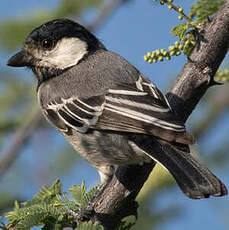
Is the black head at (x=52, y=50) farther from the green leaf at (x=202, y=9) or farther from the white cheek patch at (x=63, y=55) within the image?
the green leaf at (x=202, y=9)

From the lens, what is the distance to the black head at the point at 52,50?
4102 millimetres

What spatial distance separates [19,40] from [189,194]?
239cm

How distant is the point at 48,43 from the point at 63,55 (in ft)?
0.52

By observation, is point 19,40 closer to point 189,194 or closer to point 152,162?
point 152,162

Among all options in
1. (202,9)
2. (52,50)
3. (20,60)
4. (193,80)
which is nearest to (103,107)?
(193,80)

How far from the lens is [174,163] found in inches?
111

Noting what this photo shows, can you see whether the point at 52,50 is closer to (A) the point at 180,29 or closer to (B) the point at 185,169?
(A) the point at 180,29

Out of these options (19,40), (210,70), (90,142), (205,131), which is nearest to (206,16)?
(210,70)

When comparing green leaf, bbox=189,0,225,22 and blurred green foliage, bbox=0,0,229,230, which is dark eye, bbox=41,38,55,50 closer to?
blurred green foliage, bbox=0,0,229,230

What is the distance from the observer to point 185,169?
2.75 m

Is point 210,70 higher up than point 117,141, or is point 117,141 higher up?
point 210,70

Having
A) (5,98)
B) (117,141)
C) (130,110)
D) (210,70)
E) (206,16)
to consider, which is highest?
(206,16)

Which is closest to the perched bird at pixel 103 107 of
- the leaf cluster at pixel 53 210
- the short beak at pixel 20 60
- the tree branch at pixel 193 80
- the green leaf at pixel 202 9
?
the short beak at pixel 20 60

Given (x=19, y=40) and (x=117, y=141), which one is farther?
(x=19, y=40)
